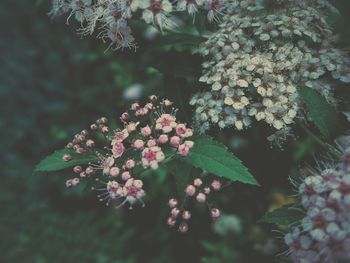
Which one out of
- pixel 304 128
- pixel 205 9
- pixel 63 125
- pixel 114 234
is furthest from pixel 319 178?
pixel 63 125

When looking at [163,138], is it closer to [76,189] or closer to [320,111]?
[320,111]

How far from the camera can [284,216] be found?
165 cm

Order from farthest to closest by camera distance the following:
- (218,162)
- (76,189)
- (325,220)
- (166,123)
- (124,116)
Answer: (76,189)
(124,116)
(166,123)
(218,162)
(325,220)

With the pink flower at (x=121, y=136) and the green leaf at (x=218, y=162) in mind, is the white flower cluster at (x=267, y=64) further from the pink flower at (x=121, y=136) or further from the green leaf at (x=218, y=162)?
the pink flower at (x=121, y=136)

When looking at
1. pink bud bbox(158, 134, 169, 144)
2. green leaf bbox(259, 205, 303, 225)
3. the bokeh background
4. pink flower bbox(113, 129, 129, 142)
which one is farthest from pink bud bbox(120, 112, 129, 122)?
the bokeh background

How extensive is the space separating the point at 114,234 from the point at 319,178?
3.20m

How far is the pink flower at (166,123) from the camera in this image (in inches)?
65.8

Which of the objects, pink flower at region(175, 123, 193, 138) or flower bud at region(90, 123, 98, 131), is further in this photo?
flower bud at region(90, 123, 98, 131)

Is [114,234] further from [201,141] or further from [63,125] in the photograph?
[201,141]

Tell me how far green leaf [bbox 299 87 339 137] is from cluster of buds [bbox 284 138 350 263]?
0.17 m

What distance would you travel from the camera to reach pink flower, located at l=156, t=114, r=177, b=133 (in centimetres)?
167

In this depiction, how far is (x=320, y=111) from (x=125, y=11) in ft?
2.23

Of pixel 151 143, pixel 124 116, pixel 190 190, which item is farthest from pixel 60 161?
pixel 190 190

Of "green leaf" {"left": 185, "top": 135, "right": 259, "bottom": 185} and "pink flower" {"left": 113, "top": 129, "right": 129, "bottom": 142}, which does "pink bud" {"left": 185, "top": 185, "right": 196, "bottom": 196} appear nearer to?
"green leaf" {"left": 185, "top": 135, "right": 259, "bottom": 185}
